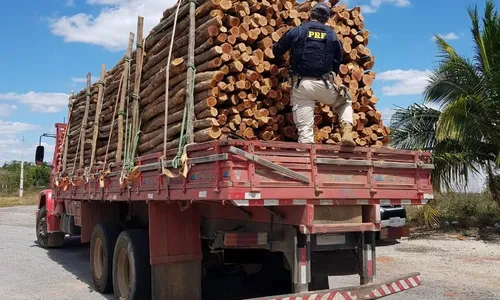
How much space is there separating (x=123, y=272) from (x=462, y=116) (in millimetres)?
9599

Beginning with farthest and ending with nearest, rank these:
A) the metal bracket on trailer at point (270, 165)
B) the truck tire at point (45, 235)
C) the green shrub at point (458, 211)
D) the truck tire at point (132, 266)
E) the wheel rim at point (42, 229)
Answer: the green shrub at point (458, 211) < the wheel rim at point (42, 229) < the truck tire at point (45, 235) < the truck tire at point (132, 266) < the metal bracket on trailer at point (270, 165)

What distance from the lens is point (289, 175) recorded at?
14.7ft

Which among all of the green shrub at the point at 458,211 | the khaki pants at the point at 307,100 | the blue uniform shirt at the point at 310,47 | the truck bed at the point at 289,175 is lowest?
the green shrub at the point at 458,211

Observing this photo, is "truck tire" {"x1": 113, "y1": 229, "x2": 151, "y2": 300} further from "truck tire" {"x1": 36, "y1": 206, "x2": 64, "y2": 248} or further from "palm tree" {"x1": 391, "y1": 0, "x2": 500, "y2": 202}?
"palm tree" {"x1": 391, "y1": 0, "x2": 500, "y2": 202}

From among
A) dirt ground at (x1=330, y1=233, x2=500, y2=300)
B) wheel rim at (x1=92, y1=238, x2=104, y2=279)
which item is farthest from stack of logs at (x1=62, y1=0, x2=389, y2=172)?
dirt ground at (x1=330, y1=233, x2=500, y2=300)

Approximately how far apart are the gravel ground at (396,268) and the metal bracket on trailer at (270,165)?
2.57 meters

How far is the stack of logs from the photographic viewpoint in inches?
208

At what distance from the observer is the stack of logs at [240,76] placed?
17.4ft

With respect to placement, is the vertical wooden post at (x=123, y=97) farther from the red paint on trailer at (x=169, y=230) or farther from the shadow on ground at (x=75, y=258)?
the shadow on ground at (x=75, y=258)

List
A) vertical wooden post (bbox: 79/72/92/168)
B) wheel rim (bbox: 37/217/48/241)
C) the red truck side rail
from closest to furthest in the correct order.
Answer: the red truck side rail → vertical wooden post (bbox: 79/72/92/168) → wheel rim (bbox: 37/217/48/241)

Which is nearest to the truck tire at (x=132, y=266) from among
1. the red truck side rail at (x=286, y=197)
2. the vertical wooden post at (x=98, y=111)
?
the red truck side rail at (x=286, y=197)

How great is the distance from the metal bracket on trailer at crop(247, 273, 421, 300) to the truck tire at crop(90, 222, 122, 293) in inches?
152

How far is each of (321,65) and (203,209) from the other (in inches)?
80.9

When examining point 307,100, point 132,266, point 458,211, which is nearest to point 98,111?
point 132,266
